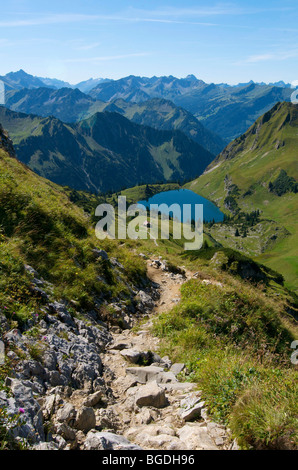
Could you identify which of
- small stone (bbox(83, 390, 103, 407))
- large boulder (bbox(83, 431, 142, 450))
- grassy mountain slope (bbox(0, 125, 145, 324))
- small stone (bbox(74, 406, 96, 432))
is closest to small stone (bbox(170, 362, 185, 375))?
small stone (bbox(83, 390, 103, 407))

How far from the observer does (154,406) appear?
7.52 metres

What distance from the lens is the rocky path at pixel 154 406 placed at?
5.88 metres

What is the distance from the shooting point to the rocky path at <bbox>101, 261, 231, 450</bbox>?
5.88 meters

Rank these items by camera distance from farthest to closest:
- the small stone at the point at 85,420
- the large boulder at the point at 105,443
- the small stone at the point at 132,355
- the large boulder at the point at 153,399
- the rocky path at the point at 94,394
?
1. the small stone at the point at 132,355
2. the large boulder at the point at 153,399
3. the small stone at the point at 85,420
4. the rocky path at the point at 94,394
5. the large boulder at the point at 105,443

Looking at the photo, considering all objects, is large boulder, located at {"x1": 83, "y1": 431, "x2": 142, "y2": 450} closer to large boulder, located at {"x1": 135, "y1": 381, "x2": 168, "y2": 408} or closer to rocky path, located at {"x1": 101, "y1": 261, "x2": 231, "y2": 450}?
rocky path, located at {"x1": 101, "y1": 261, "x2": 231, "y2": 450}

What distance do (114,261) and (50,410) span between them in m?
12.5

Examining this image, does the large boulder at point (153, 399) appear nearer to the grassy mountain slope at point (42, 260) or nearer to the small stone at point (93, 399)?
the small stone at point (93, 399)

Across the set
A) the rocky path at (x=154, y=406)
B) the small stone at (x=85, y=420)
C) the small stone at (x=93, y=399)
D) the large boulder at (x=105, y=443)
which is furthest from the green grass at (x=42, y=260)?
the large boulder at (x=105, y=443)

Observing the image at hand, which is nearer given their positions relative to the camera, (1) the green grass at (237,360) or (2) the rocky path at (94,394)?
(1) the green grass at (237,360)

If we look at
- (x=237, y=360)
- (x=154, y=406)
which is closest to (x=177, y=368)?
(x=154, y=406)

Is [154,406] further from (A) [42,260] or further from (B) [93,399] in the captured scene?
(A) [42,260]

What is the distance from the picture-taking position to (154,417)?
277 inches

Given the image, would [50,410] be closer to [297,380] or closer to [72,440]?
[72,440]

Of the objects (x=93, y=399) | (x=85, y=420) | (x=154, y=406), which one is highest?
(x=85, y=420)
